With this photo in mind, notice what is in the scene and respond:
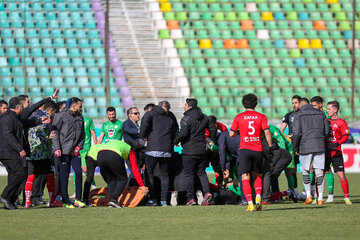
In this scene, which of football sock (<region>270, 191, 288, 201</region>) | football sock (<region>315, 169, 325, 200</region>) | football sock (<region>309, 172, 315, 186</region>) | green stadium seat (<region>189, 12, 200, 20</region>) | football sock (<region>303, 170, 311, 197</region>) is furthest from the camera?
green stadium seat (<region>189, 12, 200, 20</region>)

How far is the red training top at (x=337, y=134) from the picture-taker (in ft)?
42.5

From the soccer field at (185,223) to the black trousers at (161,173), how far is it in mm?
750

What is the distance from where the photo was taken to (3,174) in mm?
23141

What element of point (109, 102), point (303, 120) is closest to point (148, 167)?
point (303, 120)

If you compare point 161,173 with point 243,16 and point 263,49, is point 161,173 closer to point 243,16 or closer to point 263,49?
point 263,49

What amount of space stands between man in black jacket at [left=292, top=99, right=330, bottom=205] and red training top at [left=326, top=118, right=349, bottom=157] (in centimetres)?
49

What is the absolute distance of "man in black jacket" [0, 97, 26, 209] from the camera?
38.0 ft

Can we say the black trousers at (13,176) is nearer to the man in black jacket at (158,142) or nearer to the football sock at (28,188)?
the football sock at (28,188)

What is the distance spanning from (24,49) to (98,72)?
121 inches

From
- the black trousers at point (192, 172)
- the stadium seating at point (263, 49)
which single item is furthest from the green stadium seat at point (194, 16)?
the black trousers at point (192, 172)

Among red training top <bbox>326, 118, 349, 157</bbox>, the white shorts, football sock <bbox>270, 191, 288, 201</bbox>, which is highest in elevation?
red training top <bbox>326, 118, 349, 157</bbox>

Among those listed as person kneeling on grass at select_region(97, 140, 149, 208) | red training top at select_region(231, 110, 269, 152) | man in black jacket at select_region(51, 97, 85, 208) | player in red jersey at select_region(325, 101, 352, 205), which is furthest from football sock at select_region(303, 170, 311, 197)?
man in black jacket at select_region(51, 97, 85, 208)

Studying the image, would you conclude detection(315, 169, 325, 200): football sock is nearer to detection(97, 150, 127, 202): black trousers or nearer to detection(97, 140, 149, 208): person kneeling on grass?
detection(97, 140, 149, 208): person kneeling on grass

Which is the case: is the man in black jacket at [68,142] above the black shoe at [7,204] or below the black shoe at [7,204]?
above
